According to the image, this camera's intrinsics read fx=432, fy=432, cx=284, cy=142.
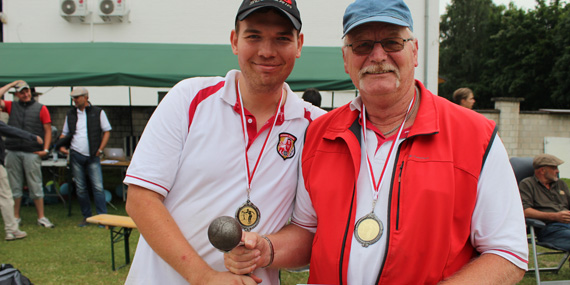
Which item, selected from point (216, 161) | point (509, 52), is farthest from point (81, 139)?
point (509, 52)

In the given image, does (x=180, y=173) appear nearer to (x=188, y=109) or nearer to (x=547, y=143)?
(x=188, y=109)

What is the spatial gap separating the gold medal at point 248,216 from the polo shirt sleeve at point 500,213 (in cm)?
87

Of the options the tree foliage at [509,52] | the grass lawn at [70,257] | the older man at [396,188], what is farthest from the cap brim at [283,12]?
the tree foliage at [509,52]

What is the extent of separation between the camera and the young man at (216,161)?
1.78 m

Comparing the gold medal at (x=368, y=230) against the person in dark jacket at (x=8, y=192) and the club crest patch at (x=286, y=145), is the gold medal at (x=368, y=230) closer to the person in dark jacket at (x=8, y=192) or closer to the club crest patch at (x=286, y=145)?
the club crest patch at (x=286, y=145)

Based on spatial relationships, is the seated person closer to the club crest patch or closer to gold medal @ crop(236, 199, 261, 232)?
the club crest patch

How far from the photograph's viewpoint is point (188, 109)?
6.22ft

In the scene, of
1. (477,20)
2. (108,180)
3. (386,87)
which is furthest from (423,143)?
(477,20)

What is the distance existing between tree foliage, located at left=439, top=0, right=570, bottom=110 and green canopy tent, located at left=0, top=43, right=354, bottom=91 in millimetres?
25375

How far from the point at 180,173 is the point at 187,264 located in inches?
15.2

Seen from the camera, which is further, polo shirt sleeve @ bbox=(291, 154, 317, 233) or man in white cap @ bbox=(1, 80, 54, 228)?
man in white cap @ bbox=(1, 80, 54, 228)

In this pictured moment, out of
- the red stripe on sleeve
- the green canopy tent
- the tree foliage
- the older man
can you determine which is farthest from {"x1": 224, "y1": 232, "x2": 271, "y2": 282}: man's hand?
the tree foliage

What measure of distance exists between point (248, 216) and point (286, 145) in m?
0.37

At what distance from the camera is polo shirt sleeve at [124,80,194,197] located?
5.84ft
